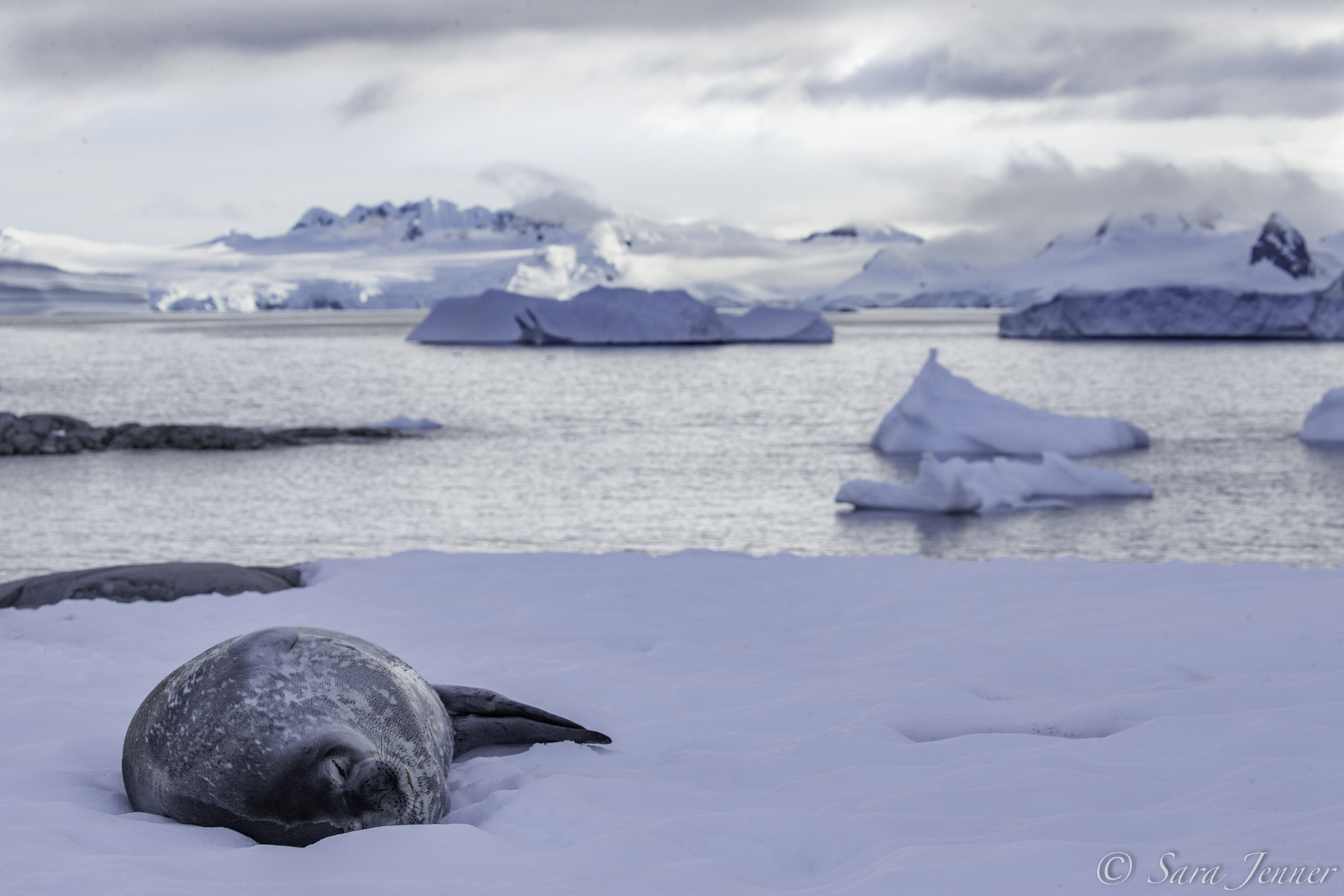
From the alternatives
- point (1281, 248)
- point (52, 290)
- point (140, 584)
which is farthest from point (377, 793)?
point (52, 290)

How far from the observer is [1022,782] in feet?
11.0

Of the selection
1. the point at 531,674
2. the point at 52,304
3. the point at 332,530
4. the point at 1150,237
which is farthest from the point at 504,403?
the point at 52,304

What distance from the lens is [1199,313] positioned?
200 feet

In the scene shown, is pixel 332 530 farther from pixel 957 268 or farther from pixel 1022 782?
pixel 957 268

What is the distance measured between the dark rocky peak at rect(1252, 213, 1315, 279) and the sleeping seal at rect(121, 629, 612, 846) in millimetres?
86944

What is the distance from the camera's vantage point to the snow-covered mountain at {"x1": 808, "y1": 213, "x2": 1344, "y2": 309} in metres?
75.4

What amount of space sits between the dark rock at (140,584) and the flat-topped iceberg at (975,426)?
568 inches

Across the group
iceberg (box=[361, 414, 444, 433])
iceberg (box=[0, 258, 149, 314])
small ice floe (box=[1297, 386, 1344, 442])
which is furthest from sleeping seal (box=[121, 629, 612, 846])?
iceberg (box=[0, 258, 149, 314])

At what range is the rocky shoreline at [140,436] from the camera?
2223 cm

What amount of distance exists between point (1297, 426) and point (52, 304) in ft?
510

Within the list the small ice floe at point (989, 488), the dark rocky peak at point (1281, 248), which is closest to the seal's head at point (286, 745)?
the small ice floe at point (989, 488)

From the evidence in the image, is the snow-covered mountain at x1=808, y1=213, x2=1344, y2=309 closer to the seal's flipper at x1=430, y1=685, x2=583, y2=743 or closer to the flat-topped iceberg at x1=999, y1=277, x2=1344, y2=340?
the flat-topped iceberg at x1=999, y1=277, x2=1344, y2=340

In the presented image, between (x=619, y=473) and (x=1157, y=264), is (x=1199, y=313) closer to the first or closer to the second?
(x=1157, y=264)

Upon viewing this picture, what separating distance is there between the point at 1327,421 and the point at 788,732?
22.0 meters
